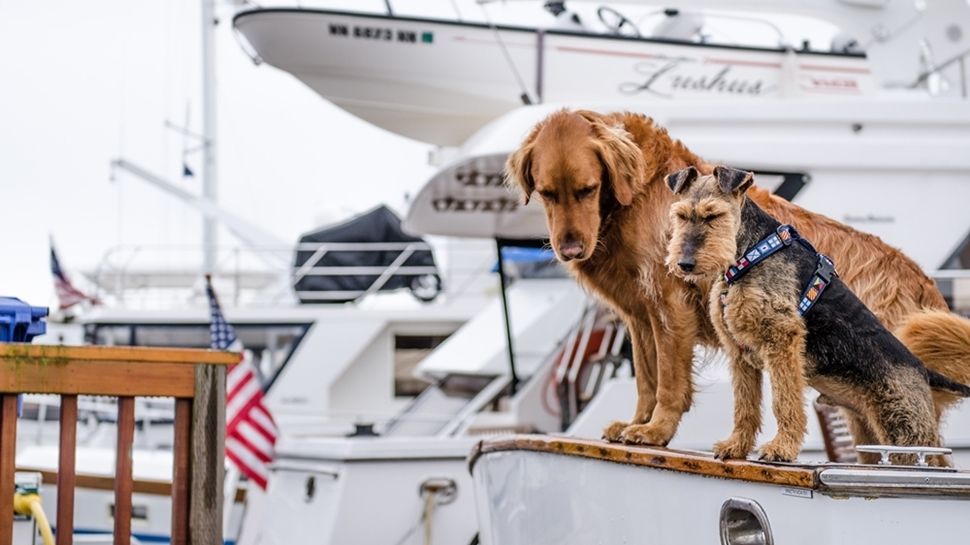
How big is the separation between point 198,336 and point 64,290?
2.08 m

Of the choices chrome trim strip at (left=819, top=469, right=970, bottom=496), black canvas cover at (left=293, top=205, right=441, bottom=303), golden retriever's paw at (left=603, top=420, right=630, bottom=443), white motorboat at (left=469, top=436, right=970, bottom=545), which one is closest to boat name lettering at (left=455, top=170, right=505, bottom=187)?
white motorboat at (left=469, top=436, right=970, bottom=545)

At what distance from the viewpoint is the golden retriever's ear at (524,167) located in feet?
12.4

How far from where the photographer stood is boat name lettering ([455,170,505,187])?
855 centimetres

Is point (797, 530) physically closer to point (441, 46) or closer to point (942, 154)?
point (942, 154)

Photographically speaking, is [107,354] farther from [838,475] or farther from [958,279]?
[958,279]

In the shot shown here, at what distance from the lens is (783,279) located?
3.23 meters

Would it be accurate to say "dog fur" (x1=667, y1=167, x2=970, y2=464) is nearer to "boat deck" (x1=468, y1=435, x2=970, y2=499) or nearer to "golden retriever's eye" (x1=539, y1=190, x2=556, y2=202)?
"boat deck" (x1=468, y1=435, x2=970, y2=499)

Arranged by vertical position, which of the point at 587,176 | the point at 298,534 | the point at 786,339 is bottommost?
the point at 298,534

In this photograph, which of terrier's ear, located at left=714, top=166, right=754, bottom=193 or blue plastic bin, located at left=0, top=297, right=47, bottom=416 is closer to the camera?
terrier's ear, located at left=714, top=166, right=754, bottom=193

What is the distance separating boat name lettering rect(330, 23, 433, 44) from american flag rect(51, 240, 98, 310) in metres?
8.66

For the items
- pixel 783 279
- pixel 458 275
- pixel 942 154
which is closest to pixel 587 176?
pixel 783 279

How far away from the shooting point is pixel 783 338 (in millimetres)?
3172

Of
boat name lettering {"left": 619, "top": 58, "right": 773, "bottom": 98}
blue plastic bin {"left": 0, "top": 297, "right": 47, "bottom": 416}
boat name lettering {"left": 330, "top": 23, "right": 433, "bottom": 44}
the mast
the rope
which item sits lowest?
the rope

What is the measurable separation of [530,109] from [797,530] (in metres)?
5.08
